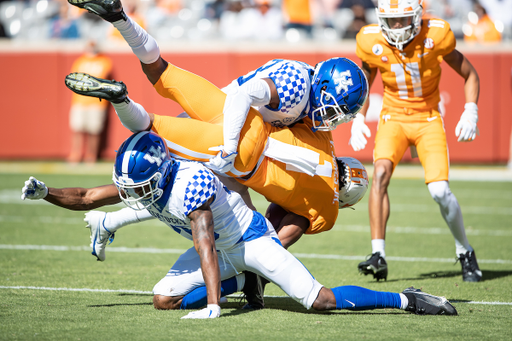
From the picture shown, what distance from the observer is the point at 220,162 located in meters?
3.46

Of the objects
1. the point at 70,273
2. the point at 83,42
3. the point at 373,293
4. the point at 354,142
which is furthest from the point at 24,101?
the point at 373,293

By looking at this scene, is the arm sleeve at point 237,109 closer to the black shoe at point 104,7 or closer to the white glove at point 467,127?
the black shoe at point 104,7

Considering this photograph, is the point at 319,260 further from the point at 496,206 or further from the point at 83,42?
the point at 83,42

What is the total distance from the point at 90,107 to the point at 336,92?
7835mm

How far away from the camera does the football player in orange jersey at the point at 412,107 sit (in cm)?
448

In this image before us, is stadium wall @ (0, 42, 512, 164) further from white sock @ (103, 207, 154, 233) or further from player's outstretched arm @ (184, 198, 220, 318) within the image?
player's outstretched arm @ (184, 198, 220, 318)

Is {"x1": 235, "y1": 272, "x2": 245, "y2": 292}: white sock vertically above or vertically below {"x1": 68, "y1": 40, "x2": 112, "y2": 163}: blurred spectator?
above

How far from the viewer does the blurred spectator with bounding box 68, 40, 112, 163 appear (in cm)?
1064

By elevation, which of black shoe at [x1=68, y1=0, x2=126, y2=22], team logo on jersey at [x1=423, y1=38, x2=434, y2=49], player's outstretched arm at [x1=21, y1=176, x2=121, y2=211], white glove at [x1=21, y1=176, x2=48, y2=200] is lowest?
player's outstretched arm at [x1=21, y1=176, x2=121, y2=211]

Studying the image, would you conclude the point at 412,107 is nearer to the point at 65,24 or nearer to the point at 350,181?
the point at 350,181

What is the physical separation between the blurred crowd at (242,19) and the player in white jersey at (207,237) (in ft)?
27.2

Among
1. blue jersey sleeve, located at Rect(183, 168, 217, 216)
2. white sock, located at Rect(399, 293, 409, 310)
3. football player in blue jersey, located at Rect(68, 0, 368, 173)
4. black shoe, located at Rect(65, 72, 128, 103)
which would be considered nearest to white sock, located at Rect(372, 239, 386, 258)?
white sock, located at Rect(399, 293, 409, 310)

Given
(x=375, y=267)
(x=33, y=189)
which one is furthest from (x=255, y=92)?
(x=375, y=267)

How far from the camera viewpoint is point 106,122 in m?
11.1
